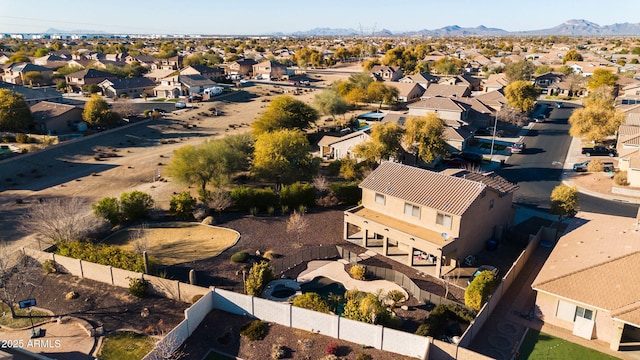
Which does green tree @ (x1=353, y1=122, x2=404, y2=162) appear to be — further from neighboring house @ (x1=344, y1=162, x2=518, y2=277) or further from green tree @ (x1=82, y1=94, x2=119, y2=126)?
green tree @ (x1=82, y1=94, x2=119, y2=126)

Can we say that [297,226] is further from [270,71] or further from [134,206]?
[270,71]

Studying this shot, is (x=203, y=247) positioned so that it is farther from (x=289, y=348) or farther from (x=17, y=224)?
(x=17, y=224)

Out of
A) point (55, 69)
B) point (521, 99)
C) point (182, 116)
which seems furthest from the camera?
point (55, 69)

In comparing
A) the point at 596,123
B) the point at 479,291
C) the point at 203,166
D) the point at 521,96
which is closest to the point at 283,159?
the point at 203,166

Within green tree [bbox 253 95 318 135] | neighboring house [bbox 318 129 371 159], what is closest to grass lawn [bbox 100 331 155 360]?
neighboring house [bbox 318 129 371 159]

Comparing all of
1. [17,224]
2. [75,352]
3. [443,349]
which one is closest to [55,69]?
[17,224]

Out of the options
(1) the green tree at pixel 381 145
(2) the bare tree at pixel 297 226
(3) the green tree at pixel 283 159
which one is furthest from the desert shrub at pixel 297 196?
(1) the green tree at pixel 381 145
